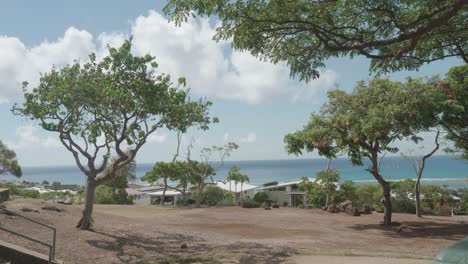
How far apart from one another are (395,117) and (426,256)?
7.09 metres

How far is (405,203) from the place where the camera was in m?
30.1

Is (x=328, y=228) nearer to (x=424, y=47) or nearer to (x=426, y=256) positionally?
(x=426, y=256)

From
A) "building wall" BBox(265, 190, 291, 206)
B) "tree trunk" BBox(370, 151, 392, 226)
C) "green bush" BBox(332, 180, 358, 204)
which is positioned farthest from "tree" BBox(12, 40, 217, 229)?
"building wall" BBox(265, 190, 291, 206)

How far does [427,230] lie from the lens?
18.5 meters

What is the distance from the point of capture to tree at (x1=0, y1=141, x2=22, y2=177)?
128ft

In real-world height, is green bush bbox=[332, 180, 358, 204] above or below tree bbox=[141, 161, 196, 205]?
below

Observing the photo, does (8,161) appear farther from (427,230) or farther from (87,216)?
(427,230)

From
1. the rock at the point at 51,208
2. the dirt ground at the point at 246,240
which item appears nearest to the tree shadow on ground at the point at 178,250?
the dirt ground at the point at 246,240

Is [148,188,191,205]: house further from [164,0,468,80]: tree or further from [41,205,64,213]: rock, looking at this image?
[164,0,468,80]: tree

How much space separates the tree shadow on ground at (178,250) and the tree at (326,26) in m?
5.89

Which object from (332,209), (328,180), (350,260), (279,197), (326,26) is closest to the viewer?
(326,26)

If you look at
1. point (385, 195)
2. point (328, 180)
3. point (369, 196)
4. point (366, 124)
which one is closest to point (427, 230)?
point (385, 195)

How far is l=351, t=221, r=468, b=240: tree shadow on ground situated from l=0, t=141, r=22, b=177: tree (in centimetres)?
3327

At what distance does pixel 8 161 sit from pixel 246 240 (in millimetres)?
32084
